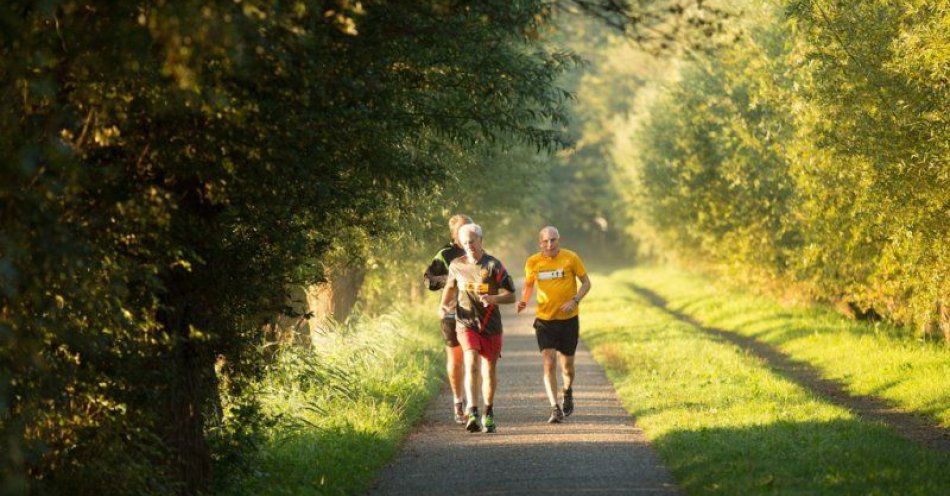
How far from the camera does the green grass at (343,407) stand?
10039 millimetres

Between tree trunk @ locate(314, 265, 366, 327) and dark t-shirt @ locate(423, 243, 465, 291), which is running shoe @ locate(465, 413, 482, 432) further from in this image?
tree trunk @ locate(314, 265, 366, 327)

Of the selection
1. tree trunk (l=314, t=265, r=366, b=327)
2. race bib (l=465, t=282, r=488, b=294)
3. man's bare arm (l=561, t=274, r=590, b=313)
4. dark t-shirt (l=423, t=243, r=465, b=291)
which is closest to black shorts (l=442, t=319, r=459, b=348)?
dark t-shirt (l=423, t=243, r=465, b=291)

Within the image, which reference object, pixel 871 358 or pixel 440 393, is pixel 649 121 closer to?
pixel 871 358

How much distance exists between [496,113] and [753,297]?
26.2 m

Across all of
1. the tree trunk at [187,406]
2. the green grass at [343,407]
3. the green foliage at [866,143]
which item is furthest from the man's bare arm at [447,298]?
the tree trunk at [187,406]

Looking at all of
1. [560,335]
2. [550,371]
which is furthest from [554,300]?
[550,371]

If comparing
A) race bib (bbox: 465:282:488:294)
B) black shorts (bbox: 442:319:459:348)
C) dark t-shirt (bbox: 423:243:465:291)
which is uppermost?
dark t-shirt (bbox: 423:243:465:291)

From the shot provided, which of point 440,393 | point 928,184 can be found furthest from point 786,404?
point 440,393

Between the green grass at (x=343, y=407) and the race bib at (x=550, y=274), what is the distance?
221 centimetres

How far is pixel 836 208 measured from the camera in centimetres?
1822

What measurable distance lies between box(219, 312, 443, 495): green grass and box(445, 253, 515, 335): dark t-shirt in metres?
1.37

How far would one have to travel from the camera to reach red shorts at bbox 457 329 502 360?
12.9 m

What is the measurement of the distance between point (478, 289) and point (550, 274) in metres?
1.08

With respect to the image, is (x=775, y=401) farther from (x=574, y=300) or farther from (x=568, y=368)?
(x=574, y=300)
